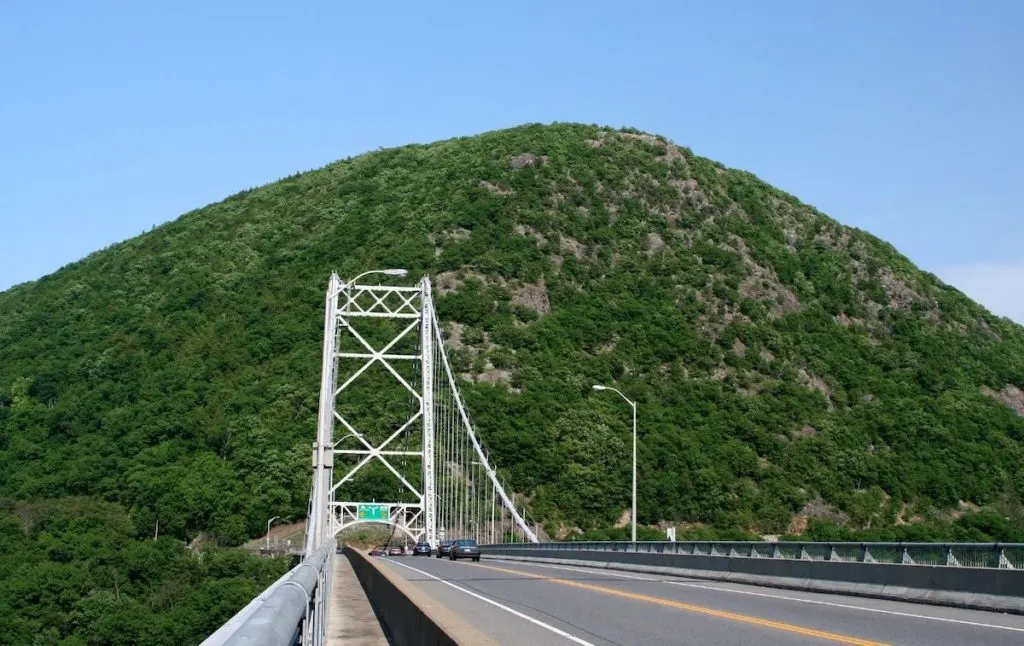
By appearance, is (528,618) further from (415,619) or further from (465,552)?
(465,552)

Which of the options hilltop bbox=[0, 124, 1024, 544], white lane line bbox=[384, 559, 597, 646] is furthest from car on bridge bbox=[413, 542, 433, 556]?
white lane line bbox=[384, 559, 597, 646]

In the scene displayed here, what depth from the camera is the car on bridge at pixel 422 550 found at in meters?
60.6

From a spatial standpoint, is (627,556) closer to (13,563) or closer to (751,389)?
(13,563)

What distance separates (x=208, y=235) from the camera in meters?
135

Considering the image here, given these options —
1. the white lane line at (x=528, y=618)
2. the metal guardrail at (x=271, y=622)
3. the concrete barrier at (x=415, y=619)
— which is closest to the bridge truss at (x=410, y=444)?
the white lane line at (x=528, y=618)

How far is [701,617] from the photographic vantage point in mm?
16906

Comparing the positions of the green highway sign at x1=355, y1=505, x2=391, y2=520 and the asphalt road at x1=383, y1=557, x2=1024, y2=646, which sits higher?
the green highway sign at x1=355, y1=505, x2=391, y2=520

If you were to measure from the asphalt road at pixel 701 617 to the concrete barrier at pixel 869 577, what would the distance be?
36cm

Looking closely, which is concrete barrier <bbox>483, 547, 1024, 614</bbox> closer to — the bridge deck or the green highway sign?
the bridge deck

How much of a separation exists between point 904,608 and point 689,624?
4644 mm

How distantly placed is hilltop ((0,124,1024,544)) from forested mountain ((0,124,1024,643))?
257mm

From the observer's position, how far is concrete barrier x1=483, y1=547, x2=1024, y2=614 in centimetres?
1786

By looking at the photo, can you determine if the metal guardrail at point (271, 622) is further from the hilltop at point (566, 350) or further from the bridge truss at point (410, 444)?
the hilltop at point (566, 350)

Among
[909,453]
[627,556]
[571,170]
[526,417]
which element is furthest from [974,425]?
[627,556]
